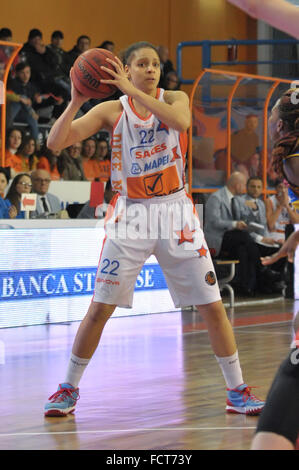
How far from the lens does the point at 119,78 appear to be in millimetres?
4410

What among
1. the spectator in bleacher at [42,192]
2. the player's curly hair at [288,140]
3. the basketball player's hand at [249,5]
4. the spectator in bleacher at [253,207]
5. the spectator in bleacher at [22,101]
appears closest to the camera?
the basketball player's hand at [249,5]

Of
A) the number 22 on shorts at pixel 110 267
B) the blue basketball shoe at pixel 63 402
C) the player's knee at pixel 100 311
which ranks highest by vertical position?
the number 22 on shorts at pixel 110 267

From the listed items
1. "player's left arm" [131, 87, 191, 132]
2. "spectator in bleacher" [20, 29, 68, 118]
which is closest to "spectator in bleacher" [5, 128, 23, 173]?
"spectator in bleacher" [20, 29, 68, 118]

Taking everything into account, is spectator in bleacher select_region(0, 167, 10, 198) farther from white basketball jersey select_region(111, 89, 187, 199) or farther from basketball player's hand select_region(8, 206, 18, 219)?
white basketball jersey select_region(111, 89, 187, 199)

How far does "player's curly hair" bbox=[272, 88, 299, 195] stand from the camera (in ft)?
10.1

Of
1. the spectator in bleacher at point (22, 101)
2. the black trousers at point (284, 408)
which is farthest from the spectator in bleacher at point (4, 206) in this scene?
the black trousers at point (284, 408)

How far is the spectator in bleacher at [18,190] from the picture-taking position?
31.4ft

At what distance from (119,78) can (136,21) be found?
13977 mm

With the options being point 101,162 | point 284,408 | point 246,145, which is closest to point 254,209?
point 246,145

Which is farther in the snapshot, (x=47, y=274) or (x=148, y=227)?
(x=47, y=274)

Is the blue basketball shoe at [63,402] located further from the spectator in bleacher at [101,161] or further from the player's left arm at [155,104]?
the spectator in bleacher at [101,161]

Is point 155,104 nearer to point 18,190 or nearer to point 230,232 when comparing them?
point 18,190

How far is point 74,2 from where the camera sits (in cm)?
1678

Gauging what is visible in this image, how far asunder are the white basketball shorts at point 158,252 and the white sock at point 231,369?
0.33m
